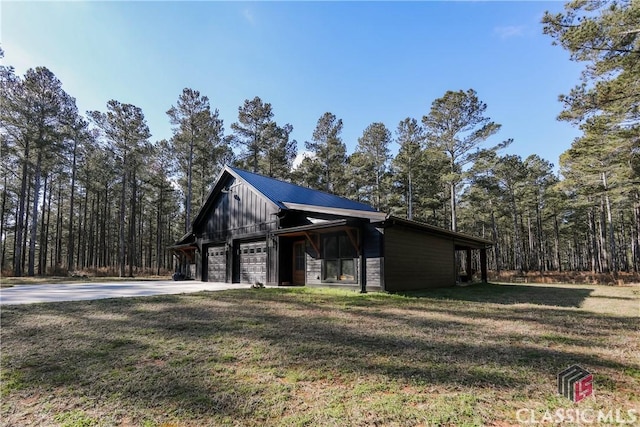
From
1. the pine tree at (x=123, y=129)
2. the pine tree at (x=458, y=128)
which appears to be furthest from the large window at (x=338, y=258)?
the pine tree at (x=123, y=129)

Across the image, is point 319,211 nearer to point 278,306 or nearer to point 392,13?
point 278,306

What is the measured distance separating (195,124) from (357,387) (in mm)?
24370

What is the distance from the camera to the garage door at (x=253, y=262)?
44.5 feet

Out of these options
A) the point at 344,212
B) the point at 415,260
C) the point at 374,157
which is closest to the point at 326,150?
the point at 374,157

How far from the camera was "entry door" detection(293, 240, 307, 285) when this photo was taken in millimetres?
12500

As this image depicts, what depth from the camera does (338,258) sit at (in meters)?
10.9

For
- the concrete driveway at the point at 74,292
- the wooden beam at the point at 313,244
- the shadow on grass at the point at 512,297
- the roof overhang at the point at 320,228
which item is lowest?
the shadow on grass at the point at 512,297

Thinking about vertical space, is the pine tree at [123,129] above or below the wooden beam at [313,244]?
above

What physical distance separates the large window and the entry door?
55.2 inches

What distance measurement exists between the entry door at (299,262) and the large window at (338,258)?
140 cm

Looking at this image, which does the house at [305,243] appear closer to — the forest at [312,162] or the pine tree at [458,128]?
the forest at [312,162]

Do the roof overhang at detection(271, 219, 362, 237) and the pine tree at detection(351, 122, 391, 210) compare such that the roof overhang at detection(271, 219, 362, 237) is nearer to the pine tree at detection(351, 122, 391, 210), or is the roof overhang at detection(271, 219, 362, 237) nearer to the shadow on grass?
the shadow on grass

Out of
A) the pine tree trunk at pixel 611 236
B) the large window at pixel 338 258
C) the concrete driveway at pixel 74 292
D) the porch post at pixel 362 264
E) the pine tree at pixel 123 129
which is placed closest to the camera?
the concrete driveway at pixel 74 292

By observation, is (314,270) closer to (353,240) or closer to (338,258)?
(338,258)
